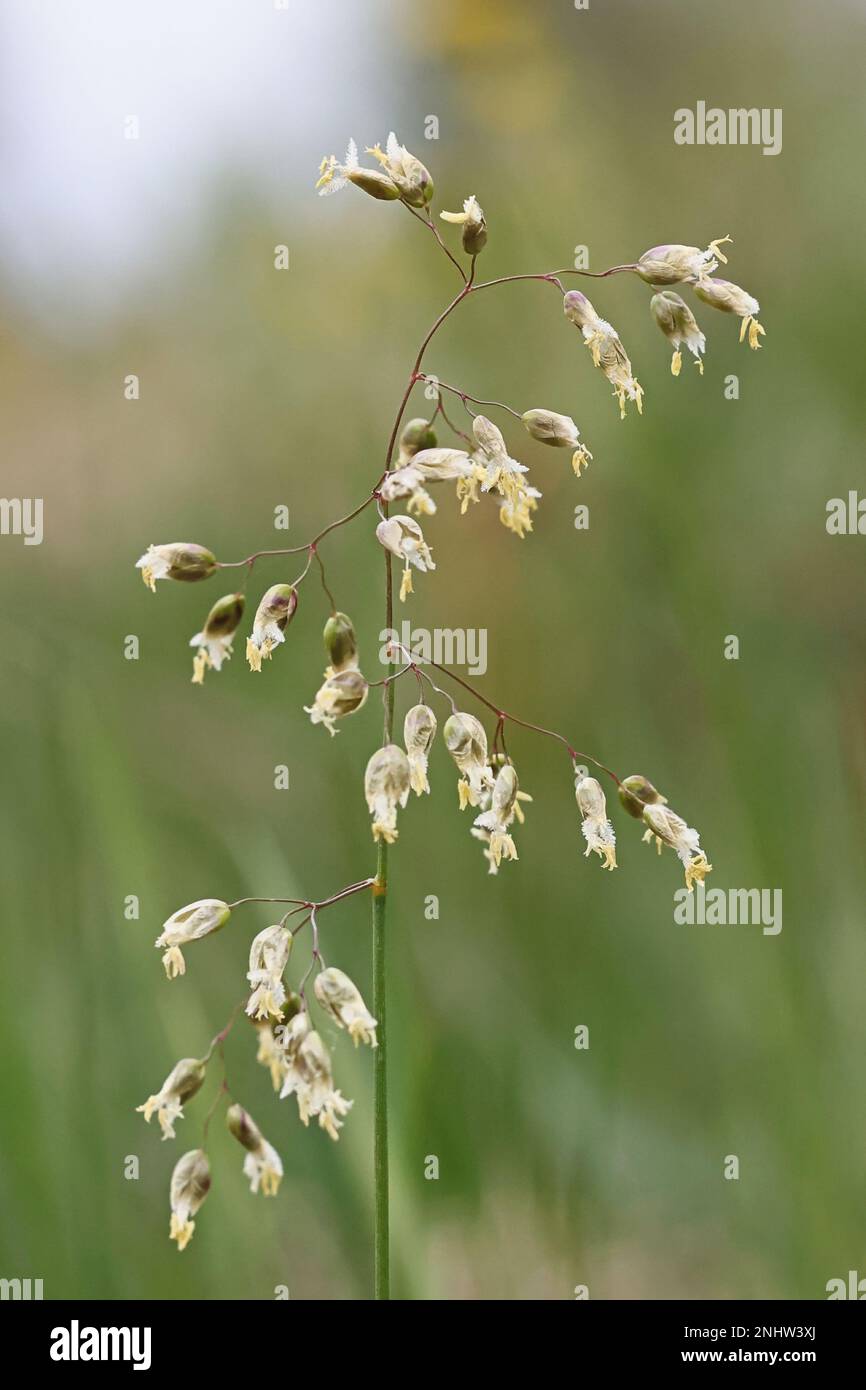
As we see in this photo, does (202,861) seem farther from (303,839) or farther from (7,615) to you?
(7,615)

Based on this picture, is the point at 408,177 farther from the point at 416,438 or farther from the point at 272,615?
the point at 272,615

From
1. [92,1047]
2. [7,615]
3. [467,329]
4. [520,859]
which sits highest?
[467,329]

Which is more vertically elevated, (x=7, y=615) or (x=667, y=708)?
(x=7, y=615)

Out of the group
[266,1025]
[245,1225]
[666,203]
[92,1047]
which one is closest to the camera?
[266,1025]

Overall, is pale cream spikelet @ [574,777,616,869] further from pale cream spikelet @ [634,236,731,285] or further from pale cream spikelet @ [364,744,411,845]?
pale cream spikelet @ [634,236,731,285]

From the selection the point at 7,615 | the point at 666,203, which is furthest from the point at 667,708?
the point at 7,615

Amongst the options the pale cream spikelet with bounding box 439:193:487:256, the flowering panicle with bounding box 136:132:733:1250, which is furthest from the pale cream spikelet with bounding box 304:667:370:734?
the pale cream spikelet with bounding box 439:193:487:256

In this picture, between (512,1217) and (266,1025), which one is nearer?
(266,1025)

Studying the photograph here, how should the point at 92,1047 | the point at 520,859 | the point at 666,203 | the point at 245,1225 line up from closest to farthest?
the point at 245,1225
the point at 92,1047
the point at 520,859
the point at 666,203

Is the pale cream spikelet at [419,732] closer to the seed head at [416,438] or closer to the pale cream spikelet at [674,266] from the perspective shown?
the seed head at [416,438]
